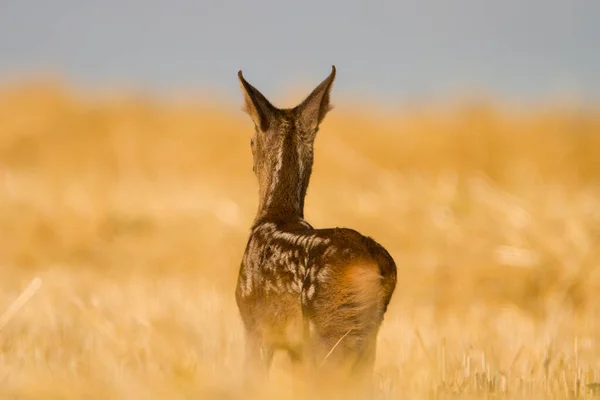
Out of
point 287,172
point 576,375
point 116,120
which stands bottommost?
point 576,375

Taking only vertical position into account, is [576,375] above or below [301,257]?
below

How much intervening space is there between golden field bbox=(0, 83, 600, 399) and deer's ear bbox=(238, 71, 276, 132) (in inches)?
52.6

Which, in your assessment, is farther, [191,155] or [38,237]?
[191,155]

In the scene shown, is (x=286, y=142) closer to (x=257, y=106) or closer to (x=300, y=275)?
(x=257, y=106)

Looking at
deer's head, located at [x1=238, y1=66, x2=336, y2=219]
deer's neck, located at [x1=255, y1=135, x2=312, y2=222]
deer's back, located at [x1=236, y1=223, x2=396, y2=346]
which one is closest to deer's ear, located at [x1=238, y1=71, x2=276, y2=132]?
deer's head, located at [x1=238, y1=66, x2=336, y2=219]

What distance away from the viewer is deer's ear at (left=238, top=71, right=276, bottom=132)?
5.43m

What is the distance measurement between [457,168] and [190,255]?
8.51 m

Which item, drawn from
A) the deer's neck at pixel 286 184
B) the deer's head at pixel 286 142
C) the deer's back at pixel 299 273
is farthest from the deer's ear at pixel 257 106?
the deer's back at pixel 299 273

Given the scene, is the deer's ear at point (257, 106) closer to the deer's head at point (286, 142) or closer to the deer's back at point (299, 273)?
the deer's head at point (286, 142)

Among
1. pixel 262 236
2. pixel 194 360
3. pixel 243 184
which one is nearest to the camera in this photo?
pixel 194 360

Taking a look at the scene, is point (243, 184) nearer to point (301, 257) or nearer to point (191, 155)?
point (191, 155)

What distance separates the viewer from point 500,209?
9672mm

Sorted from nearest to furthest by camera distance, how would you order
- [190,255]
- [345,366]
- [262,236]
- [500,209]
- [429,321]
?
1. [345,366]
2. [262,236]
3. [429,321]
4. [500,209]
5. [190,255]

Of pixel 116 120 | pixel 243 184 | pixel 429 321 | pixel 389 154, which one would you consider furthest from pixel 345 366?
pixel 116 120
